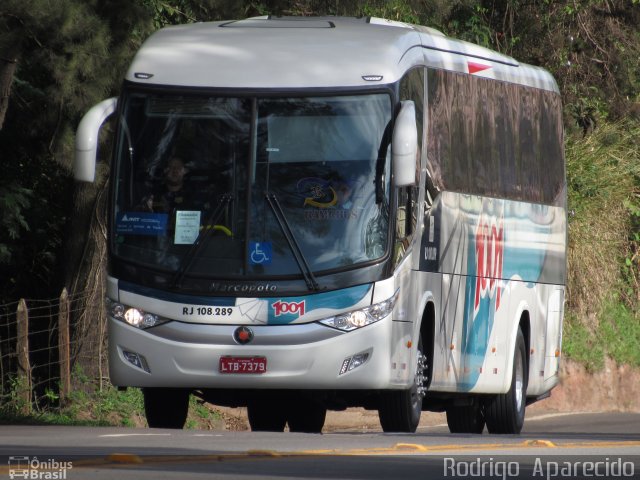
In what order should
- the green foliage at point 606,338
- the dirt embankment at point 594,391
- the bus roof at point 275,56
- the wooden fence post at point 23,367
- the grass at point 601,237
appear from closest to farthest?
the bus roof at point 275,56 → the wooden fence post at point 23,367 → the dirt embankment at point 594,391 → the grass at point 601,237 → the green foliage at point 606,338

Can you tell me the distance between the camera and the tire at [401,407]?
15312 mm

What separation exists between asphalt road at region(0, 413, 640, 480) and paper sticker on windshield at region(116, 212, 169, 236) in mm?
1716

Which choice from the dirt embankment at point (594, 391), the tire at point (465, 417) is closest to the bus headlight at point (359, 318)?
the tire at point (465, 417)

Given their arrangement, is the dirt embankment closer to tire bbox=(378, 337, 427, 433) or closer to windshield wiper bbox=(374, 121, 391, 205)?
tire bbox=(378, 337, 427, 433)

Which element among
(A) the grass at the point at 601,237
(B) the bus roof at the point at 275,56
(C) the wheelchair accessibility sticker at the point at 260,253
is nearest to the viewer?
(C) the wheelchair accessibility sticker at the point at 260,253

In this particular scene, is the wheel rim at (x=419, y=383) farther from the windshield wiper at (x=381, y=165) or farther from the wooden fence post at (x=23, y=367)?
the wooden fence post at (x=23, y=367)

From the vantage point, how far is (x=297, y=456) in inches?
422

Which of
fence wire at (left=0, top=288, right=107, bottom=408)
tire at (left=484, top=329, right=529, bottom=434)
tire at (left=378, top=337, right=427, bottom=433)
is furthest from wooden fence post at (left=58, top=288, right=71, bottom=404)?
tire at (left=378, top=337, right=427, bottom=433)

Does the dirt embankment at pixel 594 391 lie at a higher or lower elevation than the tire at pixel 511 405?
lower

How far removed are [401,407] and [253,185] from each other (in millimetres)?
2436

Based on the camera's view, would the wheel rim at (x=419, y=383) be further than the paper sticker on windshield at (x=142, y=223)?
Yes

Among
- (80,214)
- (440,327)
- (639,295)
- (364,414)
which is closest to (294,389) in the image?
(440,327)

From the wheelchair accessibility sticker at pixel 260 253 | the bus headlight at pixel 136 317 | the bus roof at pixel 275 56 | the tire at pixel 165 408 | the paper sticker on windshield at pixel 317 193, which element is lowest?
the tire at pixel 165 408

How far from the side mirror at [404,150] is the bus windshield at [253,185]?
25cm
